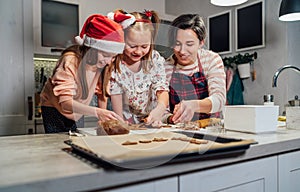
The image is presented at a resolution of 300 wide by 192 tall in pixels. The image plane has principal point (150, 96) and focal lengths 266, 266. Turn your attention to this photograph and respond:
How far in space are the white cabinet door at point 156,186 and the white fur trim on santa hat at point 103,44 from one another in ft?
2.36

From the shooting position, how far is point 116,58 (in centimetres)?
120

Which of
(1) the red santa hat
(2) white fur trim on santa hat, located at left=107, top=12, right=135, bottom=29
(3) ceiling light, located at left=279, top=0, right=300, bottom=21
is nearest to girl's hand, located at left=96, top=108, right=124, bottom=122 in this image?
(1) the red santa hat

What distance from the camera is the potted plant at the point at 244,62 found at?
94.3 inches

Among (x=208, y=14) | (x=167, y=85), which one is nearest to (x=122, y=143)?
(x=167, y=85)

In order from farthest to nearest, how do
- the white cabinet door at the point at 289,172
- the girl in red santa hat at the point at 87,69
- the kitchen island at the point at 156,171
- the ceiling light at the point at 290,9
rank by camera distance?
1. the ceiling light at the point at 290,9
2. the girl in red santa hat at the point at 87,69
3. the white cabinet door at the point at 289,172
4. the kitchen island at the point at 156,171

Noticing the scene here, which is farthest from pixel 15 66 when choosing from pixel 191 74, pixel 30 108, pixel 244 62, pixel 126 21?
pixel 244 62

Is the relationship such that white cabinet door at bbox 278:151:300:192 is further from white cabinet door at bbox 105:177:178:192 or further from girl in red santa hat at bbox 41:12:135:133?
girl in red santa hat at bbox 41:12:135:133

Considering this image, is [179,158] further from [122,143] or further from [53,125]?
[53,125]

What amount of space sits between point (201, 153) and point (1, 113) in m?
1.64

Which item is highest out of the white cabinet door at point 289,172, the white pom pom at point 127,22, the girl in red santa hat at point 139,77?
the white pom pom at point 127,22

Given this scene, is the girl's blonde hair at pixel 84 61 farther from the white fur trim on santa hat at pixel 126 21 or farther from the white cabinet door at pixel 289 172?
the white cabinet door at pixel 289 172

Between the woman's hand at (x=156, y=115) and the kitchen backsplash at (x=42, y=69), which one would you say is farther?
the kitchen backsplash at (x=42, y=69)

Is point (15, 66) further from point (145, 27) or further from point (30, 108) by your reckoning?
point (145, 27)

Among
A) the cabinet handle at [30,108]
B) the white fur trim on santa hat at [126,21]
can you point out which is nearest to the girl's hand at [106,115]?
the white fur trim on santa hat at [126,21]
